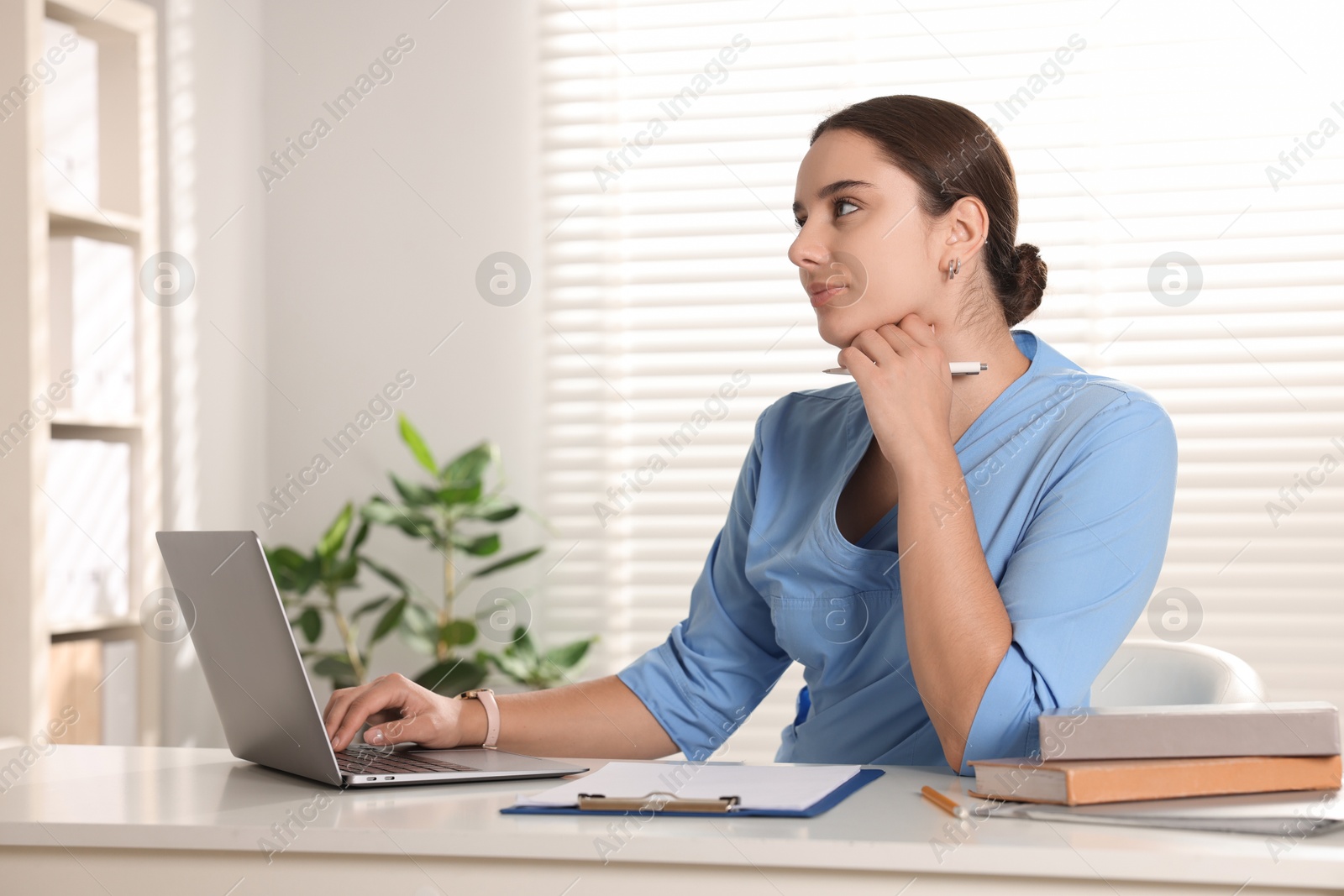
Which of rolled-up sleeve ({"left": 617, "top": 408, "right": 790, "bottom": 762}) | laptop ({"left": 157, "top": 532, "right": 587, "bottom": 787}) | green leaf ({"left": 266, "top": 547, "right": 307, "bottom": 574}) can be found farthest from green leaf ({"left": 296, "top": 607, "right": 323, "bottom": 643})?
laptop ({"left": 157, "top": 532, "right": 587, "bottom": 787})

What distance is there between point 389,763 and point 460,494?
5.78ft

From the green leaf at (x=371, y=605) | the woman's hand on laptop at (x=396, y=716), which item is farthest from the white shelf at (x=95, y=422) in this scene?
the woman's hand on laptop at (x=396, y=716)

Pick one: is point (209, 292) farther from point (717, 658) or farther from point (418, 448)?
point (717, 658)

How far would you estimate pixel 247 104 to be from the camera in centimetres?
326

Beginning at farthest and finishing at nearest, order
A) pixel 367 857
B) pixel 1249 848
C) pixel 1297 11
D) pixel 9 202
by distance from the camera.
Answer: pixel 1297 11, pixel 9 202, pixel 367 857, pixel 1249 848

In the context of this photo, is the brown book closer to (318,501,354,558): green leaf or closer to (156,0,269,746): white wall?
(318,501,354,558): green leaf

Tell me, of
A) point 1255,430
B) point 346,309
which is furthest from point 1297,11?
point 346,309

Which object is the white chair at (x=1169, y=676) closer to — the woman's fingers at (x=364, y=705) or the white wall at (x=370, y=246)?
the woman's fingers at (x=364, y=705)

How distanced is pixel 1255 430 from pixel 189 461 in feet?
8.77

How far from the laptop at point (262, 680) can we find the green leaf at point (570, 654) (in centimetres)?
175

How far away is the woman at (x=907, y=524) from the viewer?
1.16 m

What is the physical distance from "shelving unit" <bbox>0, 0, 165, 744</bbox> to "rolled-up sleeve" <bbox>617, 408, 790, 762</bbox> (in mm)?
1476

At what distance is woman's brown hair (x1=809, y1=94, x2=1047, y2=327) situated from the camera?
1.41 metres

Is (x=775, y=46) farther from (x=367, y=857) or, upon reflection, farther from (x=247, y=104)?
(x=367, y=857)
